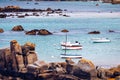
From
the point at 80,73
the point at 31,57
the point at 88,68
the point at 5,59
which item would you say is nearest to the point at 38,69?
the point at 31,57

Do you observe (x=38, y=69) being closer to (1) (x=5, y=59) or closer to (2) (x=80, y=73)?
(2) (x=80, y=73)

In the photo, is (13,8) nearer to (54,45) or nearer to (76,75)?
(54,45)

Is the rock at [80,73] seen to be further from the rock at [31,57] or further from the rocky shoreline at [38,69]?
the rock at [31,57]

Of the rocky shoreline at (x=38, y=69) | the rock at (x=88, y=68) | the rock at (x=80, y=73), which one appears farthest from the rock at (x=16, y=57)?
the rock at (x=88, y=68)

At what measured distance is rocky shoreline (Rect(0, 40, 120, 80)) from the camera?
1459 inches

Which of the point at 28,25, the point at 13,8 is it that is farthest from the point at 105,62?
the point at 13,8

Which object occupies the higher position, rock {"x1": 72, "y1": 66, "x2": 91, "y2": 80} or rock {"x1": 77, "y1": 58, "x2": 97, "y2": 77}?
rock {"x1": 77, "y1": 58, "x2": 97, "y2": 77}

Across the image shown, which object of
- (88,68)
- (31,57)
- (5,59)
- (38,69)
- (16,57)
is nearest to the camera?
(88,68)

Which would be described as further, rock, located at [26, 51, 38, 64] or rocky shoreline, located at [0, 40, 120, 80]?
rock, located at [26, 51, 38, 64]

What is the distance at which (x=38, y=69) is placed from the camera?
3744cm

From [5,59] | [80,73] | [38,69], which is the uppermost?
[5,59]

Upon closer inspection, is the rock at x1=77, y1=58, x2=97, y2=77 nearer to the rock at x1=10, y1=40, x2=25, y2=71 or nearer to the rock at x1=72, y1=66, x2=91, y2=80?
the rock at x1=72, y1=66, x2=91, y2=80

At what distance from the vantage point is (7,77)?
123ft

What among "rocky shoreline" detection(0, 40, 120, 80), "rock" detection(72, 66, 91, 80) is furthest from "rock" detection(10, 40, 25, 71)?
"rock" detection(72, 66, 91, 80)
